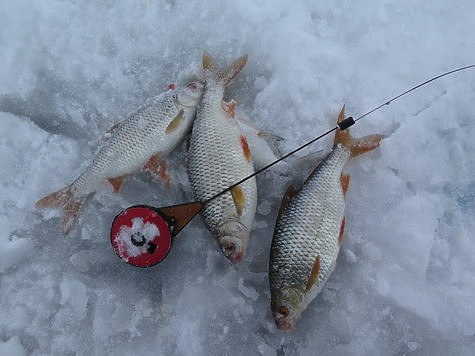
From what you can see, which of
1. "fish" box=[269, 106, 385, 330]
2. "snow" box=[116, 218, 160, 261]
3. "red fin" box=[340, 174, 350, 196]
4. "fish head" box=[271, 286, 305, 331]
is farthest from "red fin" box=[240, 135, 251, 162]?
"fish head" box=[271, 286, 305, 331]

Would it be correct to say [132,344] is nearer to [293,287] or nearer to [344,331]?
[293,287]

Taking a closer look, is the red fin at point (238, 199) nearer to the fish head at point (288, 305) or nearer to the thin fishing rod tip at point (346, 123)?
the fish head at point (288, 305)

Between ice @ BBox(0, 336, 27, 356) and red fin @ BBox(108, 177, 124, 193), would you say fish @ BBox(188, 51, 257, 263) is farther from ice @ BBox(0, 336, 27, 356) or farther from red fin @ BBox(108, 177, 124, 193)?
ice @ BBox(0, 336, 27, 356)

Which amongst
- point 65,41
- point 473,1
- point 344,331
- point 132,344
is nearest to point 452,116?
point 473,1

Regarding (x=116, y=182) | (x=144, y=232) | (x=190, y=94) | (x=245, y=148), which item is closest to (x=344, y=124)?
(x=245, y=148)

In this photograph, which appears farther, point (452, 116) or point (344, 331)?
point (452, 116)

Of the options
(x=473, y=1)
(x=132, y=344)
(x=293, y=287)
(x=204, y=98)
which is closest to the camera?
(x=293, y=287)
